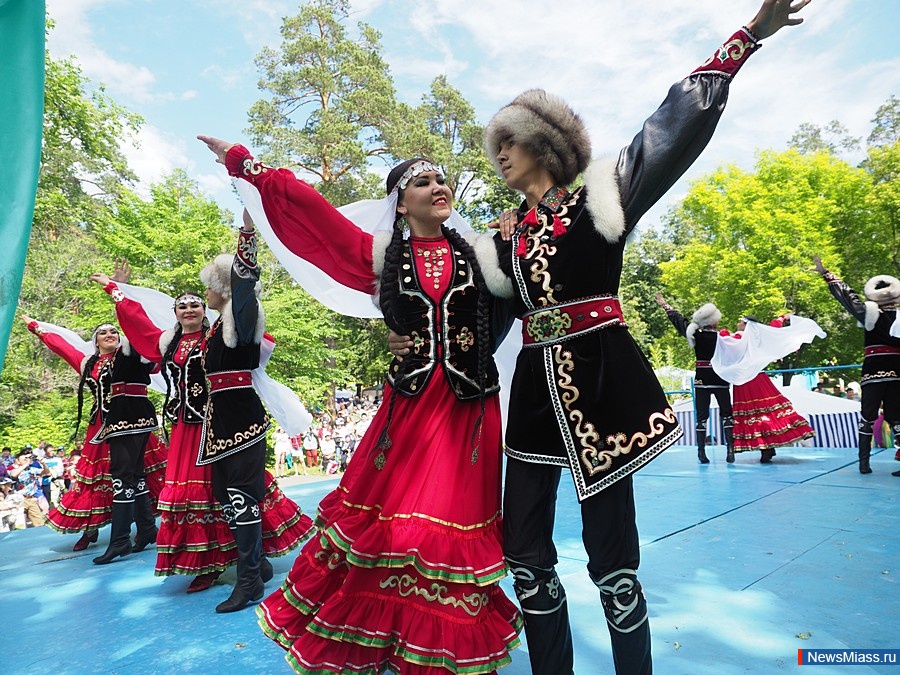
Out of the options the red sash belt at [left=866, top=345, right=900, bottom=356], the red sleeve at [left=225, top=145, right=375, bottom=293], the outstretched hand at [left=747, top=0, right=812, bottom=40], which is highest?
the outstretched hand at [left=747, top=0, right=812, bottom=40]

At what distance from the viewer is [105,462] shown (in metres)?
5.70

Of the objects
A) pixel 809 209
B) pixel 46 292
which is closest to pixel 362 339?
pixel 46 292

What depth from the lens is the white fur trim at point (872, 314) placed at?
6.23m

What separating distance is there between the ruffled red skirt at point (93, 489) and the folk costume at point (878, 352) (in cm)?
738

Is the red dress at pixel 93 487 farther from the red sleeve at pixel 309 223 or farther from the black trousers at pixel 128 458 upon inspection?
the red sleeve at pixel 309 223

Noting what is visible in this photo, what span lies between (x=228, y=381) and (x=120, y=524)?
2.27 meters

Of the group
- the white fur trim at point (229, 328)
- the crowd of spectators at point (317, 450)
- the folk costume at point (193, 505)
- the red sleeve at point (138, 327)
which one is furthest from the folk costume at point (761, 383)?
the crowd of spectators at point (317, 450)

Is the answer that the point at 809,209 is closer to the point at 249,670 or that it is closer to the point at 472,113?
the point at 472,113

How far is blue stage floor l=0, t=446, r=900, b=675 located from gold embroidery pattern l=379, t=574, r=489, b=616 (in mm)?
655

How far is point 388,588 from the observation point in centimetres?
206

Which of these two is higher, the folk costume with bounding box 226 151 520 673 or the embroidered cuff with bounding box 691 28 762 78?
the embroidered cuff with bounding box 691 28 762 78

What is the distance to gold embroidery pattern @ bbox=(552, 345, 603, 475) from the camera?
184 centimetres

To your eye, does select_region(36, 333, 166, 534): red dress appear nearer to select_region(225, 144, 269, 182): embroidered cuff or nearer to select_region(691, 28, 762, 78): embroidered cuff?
select_region(225, 144, 269, 182): embroidered cuff

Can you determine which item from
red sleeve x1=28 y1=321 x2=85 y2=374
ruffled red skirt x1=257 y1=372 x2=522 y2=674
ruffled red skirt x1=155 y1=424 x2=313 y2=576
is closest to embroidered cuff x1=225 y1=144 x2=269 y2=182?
ruffled red skirt x1=257 y1=372 x2=522 y2=674
